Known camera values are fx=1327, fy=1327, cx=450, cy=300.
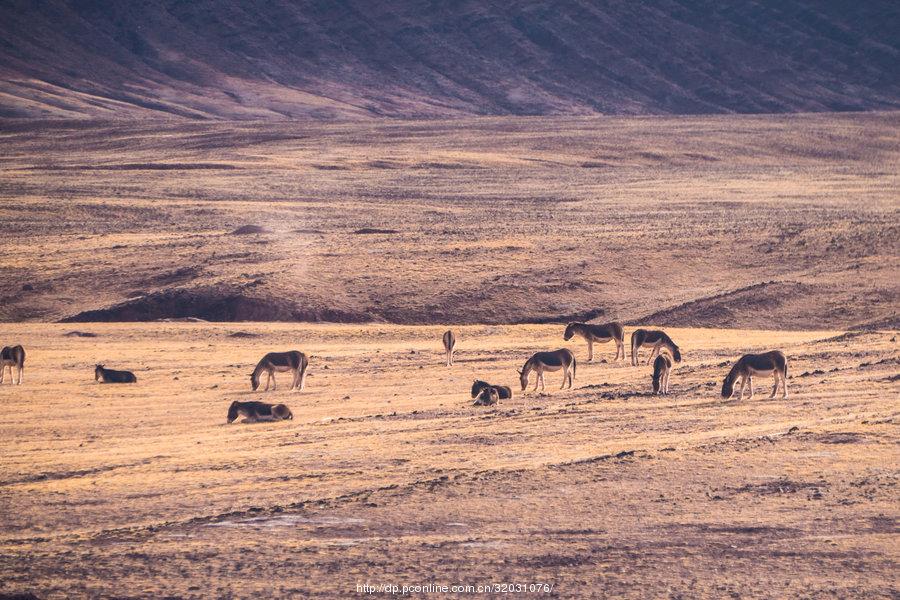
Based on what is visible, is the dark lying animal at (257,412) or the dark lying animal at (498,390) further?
the dark lying animal at (498,390)

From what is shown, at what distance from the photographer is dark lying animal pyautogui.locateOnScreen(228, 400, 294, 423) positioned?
19.1 meters

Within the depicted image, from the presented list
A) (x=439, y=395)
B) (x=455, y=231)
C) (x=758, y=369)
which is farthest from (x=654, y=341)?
(x=455, y=231)

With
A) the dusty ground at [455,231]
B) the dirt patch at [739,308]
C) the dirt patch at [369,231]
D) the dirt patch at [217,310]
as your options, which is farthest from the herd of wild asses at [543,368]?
the dirt patch at [369,231]

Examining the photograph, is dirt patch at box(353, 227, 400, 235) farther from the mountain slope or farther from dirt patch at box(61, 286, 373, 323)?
the mountain slope

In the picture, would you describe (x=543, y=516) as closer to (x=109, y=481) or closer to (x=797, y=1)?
(x=109, y=481)

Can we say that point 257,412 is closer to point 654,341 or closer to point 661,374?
point 661,374

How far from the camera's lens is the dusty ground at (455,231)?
34.5 m

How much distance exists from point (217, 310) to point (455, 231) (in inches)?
513

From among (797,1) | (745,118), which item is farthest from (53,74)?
(797,1)

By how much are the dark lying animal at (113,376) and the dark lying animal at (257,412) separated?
489cm

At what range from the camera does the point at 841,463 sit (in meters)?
15.0

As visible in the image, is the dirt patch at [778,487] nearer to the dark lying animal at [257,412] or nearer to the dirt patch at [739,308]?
the dark lying animal at [257,412]

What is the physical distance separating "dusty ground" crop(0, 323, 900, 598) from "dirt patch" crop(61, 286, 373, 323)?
398 inches

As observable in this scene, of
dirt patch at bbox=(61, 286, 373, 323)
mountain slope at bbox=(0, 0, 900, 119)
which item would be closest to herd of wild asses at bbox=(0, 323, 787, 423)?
dirt patch at bbox=(61, 286, 373, 323)
